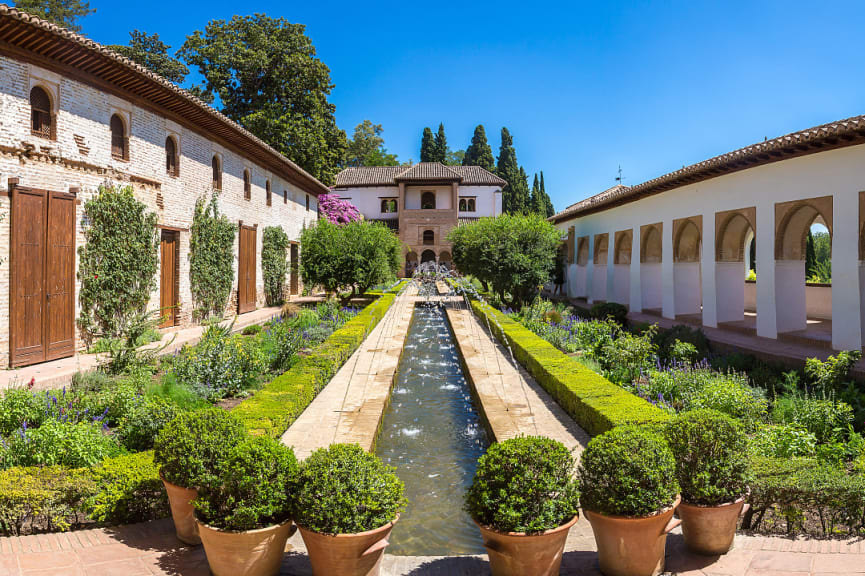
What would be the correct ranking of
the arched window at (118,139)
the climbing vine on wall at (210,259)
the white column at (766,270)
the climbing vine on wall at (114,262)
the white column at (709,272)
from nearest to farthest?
1. the climbing vine on wall at (114,262)
2. the arched window at (118,139)
3. the white column at (766,270)
4. the white column at (709,272)
5. the climbing vine on wall at (210,259)

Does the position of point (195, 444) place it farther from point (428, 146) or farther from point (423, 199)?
point (428, 146)

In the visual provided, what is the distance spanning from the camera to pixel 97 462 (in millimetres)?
4430

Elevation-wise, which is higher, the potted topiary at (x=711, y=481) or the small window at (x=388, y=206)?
the small window at (x=388, y=206)

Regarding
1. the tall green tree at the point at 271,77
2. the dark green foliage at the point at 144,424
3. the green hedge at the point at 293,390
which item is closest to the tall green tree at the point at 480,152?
the tall green tree at the point at 271,77

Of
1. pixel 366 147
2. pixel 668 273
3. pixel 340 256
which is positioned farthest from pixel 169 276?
pixel 366 147

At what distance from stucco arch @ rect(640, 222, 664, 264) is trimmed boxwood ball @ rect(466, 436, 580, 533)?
15635 millimetres

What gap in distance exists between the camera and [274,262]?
19484 millimetres

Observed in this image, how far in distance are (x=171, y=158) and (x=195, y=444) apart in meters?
11.3

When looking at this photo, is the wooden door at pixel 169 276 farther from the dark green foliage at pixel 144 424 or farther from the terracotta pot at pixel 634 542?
the terracotta pot at pixel 634 542

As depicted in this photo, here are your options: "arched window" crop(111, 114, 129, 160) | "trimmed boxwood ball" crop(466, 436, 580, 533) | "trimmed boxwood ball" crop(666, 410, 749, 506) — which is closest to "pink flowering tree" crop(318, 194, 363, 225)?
"arched window" crop(111, 114, 129, 160)

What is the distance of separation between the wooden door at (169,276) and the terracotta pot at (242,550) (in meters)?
10.4

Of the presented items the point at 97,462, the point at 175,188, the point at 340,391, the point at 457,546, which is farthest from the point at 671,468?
the point at 175,188

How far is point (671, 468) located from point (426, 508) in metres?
2.27

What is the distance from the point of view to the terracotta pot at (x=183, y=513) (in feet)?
11.6
